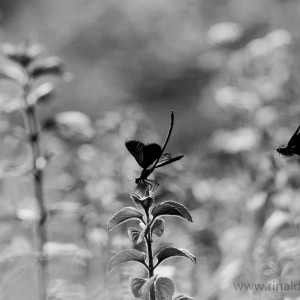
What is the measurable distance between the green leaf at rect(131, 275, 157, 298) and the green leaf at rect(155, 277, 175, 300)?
0.06ft

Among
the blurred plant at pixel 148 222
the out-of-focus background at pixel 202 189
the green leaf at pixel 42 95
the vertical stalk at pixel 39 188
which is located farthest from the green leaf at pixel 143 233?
the green leaf at pixel 42 95

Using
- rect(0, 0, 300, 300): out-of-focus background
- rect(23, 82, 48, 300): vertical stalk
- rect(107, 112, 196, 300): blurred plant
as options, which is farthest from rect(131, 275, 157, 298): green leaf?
rect(23, 82, 48, 300): vertical stalk

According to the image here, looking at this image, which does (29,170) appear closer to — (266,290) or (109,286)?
(109,286)

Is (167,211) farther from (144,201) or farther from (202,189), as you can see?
(202,189)

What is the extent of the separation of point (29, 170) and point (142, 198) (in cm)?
92

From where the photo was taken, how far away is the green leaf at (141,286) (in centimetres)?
100

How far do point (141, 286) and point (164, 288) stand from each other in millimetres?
40

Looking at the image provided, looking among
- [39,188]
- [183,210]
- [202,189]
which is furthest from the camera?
[202,189]

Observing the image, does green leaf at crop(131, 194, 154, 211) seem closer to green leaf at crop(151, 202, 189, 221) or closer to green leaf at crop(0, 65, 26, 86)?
green leaf at crop(151, 202, 189, 221)

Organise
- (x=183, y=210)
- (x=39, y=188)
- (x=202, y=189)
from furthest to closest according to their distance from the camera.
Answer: (x=202, y=189) → (x=39, y=188) → (x=183, y=210)

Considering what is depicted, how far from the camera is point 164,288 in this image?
1020 mm

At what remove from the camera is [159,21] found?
650 centimetres

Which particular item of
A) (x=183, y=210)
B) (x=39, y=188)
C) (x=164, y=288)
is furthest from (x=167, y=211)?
(x=39, y=188)

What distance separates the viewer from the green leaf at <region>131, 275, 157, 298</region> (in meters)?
1.00
